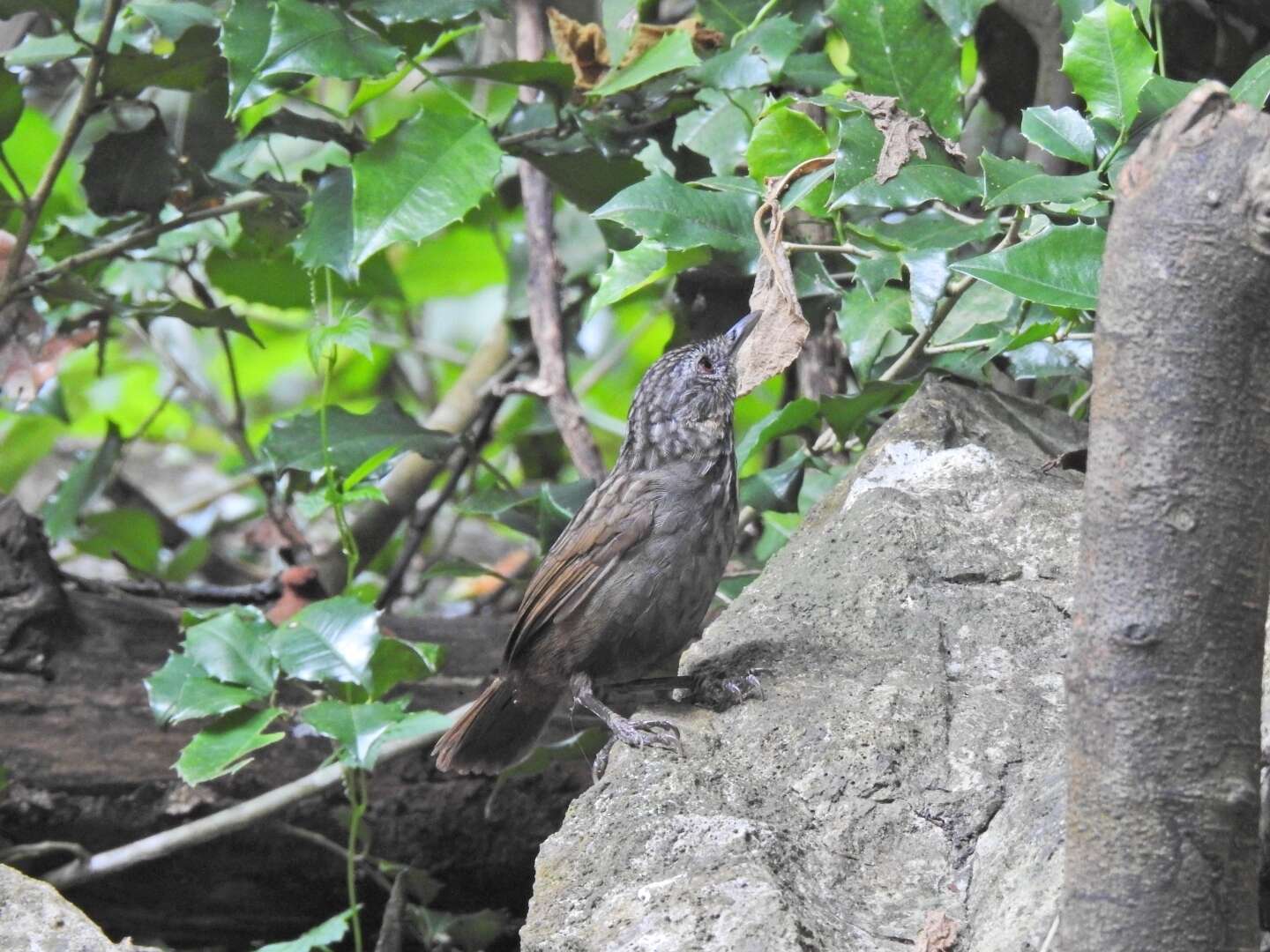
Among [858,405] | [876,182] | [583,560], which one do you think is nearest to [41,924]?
[583,560]

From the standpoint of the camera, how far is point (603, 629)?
330 cm

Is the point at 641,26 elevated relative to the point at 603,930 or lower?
elevated

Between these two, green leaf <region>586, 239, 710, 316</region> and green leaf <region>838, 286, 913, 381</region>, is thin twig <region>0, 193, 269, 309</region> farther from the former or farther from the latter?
green leaf <region>838, 286, 913, 381</region>

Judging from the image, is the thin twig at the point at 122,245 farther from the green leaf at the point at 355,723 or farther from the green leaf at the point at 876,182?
the green leaf at the point at 876,182

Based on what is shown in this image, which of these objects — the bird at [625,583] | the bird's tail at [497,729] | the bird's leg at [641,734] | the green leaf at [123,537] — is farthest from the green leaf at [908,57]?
the green leaf at [123,537]

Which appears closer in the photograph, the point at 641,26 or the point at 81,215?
the point at 641,26

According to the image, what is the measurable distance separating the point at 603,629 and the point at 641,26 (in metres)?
1.50

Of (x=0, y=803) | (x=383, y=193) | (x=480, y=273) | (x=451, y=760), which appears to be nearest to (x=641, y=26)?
(x=383, y=193)

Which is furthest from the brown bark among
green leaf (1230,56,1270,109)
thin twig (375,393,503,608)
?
thin twig (375,393,503,608)

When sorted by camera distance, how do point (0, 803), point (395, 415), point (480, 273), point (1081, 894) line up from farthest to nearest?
point (480, 273) → point (395, 415) → point (0, 803) → point (1081, 894)

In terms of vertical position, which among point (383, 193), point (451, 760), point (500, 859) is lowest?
point (500, 859)

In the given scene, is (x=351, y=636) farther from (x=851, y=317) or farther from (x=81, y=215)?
(x=81, y=215)

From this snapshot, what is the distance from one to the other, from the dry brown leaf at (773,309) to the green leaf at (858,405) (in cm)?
24

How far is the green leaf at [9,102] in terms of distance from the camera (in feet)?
12.2
